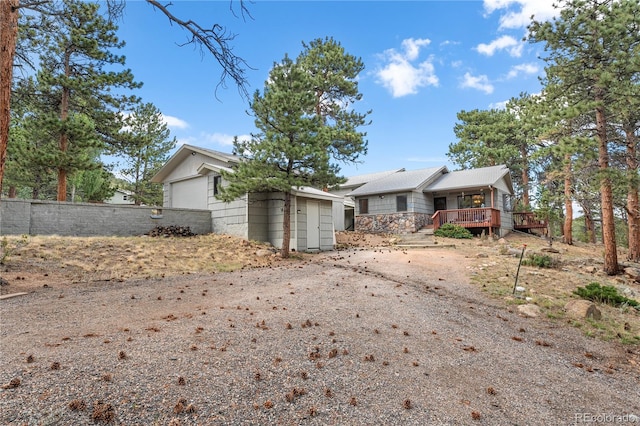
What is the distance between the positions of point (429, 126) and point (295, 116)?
11.4 meters

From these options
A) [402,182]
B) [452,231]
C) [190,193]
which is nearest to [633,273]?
[452,231]

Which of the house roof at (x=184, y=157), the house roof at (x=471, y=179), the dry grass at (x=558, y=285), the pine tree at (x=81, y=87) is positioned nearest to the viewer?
the dry grass at (x=558, y=285)

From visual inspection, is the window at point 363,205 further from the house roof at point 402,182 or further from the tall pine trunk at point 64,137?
Answer: the tall pine trunk at point 64,137

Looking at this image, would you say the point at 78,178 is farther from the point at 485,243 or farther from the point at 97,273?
the point at 485,243

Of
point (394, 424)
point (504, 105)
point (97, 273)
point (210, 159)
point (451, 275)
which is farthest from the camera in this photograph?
point (504, 105)

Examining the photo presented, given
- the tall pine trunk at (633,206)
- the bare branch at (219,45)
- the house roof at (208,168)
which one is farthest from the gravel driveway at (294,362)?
the tall pine trunk at (633,206)

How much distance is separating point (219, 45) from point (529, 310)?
6.99 meters

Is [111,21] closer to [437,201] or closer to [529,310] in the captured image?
[529,310]

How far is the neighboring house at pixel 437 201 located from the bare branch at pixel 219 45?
1717 cm

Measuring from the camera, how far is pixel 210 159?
50.9ft

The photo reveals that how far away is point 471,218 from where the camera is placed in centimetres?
1947

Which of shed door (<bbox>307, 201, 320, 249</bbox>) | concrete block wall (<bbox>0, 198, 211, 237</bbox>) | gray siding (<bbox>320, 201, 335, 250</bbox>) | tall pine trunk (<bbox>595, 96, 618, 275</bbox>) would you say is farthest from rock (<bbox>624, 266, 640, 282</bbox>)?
concrete block wall (<bbox>0, 198, 211, 237</bbox>)

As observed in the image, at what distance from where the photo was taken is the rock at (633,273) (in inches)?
378

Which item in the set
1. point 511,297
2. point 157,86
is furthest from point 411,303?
point 157,86
